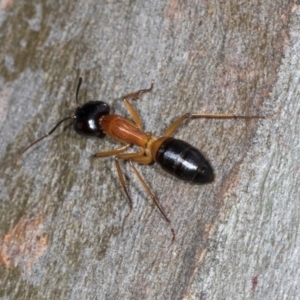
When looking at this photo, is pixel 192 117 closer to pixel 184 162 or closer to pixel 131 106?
pixel 184 162

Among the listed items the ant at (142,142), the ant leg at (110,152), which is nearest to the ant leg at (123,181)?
the ant at (142,142)

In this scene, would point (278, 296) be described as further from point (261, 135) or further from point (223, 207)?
point (261, 135)

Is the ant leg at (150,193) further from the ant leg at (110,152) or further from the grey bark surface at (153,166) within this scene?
the ant leg at (110,152)

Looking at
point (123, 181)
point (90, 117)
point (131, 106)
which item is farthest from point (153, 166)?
point (90, 117)

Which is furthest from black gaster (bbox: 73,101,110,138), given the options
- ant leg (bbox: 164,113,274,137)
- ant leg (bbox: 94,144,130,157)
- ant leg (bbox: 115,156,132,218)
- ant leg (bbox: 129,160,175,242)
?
ant leg (bbox: 164,113,274,137)

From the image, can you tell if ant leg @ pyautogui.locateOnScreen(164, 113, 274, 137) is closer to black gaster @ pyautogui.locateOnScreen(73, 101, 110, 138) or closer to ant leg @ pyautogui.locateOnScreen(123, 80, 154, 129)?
ant leg @ pyautogui.locateOnScreen(123, 80, 154, 129)

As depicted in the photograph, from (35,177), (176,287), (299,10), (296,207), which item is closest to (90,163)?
(35,177)
